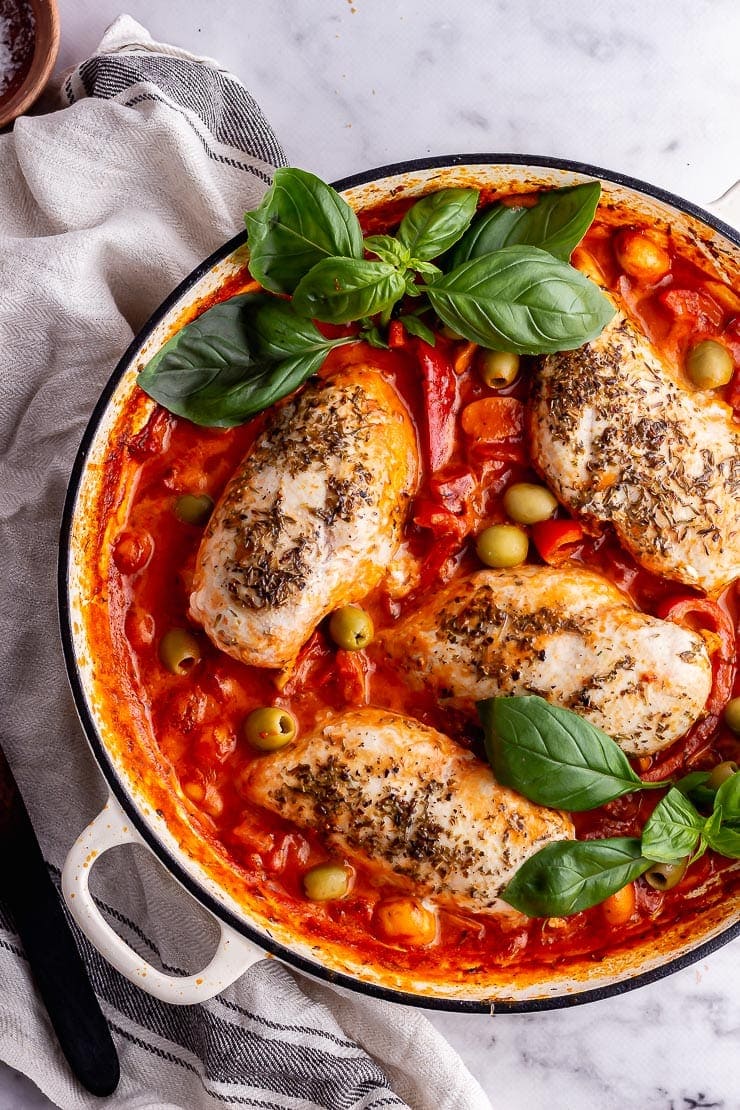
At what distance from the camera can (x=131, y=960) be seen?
3320 mm

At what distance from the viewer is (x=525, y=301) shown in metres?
3.19

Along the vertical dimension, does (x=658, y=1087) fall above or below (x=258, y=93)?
below

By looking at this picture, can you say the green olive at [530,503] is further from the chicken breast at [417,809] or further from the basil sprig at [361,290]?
the chicken breast at [417,809]

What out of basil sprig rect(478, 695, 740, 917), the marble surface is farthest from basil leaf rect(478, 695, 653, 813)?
Result: the marble surface

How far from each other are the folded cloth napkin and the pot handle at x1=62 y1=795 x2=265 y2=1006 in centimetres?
37

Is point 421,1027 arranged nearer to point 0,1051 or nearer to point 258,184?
point 0,1051

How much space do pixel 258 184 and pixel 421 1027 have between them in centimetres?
288

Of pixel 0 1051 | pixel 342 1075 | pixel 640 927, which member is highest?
pixel 640 927

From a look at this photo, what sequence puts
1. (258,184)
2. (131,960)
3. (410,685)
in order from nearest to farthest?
(131,960), (410,685), (258,184)

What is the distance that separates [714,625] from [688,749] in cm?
41

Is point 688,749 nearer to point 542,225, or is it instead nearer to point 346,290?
point 542,225

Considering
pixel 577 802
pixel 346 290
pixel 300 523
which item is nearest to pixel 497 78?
pixel 346 290

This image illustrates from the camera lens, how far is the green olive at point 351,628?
11.5 ft

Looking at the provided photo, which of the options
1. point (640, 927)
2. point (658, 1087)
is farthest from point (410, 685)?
point (658, 1087)
